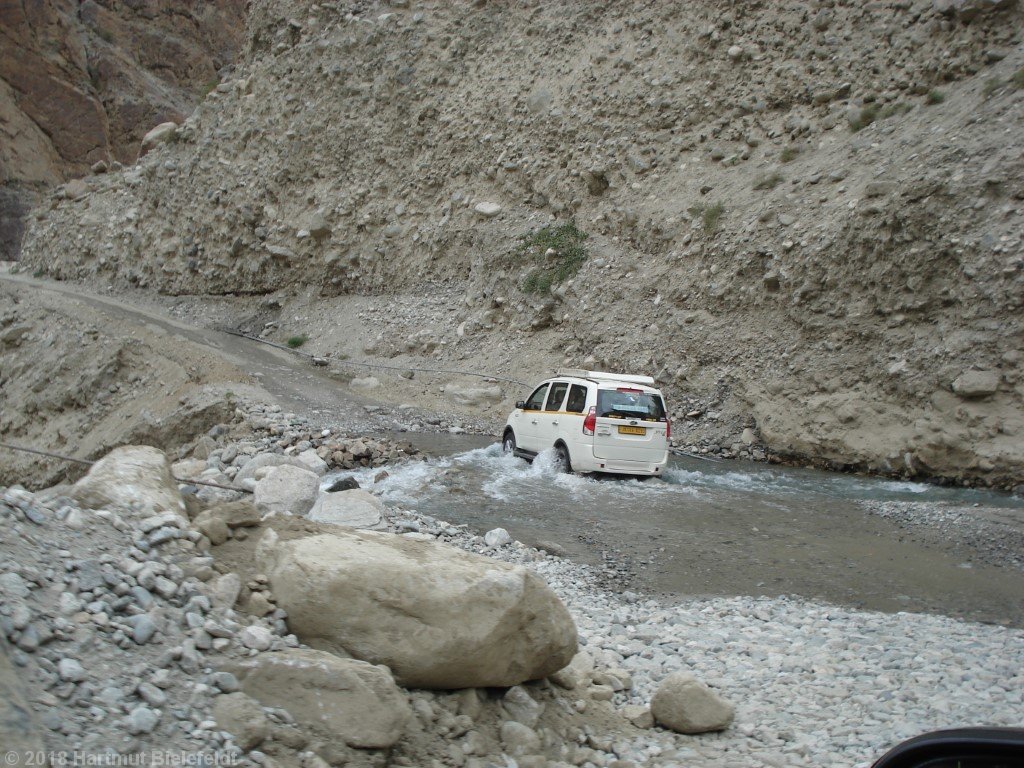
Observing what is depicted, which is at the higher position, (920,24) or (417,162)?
(920,24)

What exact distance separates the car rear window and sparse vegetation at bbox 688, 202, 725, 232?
23.1ft

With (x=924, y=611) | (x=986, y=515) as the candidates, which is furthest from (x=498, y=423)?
(x=924, y=611)

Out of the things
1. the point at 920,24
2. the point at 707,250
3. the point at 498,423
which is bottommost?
the point at 498,423

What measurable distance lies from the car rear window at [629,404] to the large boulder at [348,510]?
484cm

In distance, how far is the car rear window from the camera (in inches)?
486

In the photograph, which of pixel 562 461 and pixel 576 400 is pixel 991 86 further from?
pixel 562 461

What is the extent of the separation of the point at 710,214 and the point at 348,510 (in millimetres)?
13055

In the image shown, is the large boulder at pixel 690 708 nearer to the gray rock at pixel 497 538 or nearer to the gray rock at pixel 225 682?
the gray rock at pixel 225 682

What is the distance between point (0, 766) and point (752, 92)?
20967mm

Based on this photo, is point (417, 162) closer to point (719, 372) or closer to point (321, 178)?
point (321, 178)

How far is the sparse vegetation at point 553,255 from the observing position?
21.0m

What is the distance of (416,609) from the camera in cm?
415

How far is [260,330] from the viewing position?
27.2 meters

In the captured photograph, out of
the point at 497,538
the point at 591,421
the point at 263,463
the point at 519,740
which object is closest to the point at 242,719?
the point at 519,740
